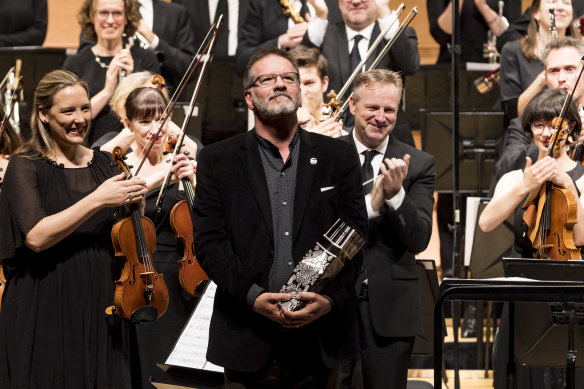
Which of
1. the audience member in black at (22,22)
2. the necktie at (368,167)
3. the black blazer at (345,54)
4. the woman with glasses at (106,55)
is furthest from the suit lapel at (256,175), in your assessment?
the audience member in black at (22,22)

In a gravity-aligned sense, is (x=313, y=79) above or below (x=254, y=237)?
above

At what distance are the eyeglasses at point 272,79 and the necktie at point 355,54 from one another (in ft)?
6.23

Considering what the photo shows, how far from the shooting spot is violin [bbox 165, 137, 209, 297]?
11.1 feet

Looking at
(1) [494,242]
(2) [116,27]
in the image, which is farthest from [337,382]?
Answer: (2) [116,27]

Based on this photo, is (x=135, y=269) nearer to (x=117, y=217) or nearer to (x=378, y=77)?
(x=117, y=217)

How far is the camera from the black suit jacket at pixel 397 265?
2.87 metres

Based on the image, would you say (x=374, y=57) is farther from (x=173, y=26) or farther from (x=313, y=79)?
(x=173, y=26)

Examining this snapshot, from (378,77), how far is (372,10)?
135 centimetres

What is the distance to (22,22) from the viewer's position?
5.35 metres

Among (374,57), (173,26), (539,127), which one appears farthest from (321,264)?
(173,26)

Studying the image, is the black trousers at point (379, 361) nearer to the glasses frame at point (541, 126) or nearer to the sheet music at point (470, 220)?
the glasses frame at point (541, 126)

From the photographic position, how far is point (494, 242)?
404 centimetres

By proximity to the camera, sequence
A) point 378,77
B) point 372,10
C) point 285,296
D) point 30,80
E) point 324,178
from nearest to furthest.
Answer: point 285,296 → point 324,178 → point 378,77 → point 372,10 → point 30,80

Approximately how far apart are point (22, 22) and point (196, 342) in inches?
125
